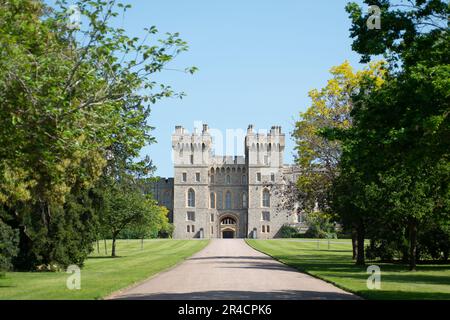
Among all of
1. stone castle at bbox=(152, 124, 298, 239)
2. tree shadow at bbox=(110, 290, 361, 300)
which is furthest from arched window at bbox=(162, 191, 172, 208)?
tree shadow at bbox=(110, 290, 361, 300)

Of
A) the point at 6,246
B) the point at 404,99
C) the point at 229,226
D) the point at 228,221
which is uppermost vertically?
the point at 404,99

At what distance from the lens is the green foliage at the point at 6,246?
92.0 ft

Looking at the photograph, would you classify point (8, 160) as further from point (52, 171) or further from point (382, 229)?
point (382, 229)

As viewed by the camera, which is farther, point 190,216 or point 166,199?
point 166,199

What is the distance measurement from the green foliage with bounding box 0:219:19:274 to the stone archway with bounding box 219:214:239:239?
89331 millimetres

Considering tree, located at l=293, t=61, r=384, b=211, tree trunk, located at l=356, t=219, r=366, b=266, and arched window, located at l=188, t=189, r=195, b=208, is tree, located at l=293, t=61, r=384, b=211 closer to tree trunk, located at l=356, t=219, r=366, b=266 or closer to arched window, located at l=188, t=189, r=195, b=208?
tree trunk, located at l=356, t=219, r=366, b=266

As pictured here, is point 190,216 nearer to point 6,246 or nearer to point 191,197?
point 191,197

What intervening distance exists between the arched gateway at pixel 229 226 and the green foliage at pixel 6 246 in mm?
89455

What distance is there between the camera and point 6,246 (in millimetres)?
28719

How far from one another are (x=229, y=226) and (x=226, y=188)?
22.2 feet

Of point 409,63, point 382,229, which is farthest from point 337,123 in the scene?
point 409,63

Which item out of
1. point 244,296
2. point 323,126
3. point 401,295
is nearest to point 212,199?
point 323,126

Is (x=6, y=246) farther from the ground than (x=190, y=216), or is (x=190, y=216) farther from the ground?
(x=190, y=216)

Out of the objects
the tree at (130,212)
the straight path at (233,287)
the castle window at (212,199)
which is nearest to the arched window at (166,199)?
the castle window at (212,199)
